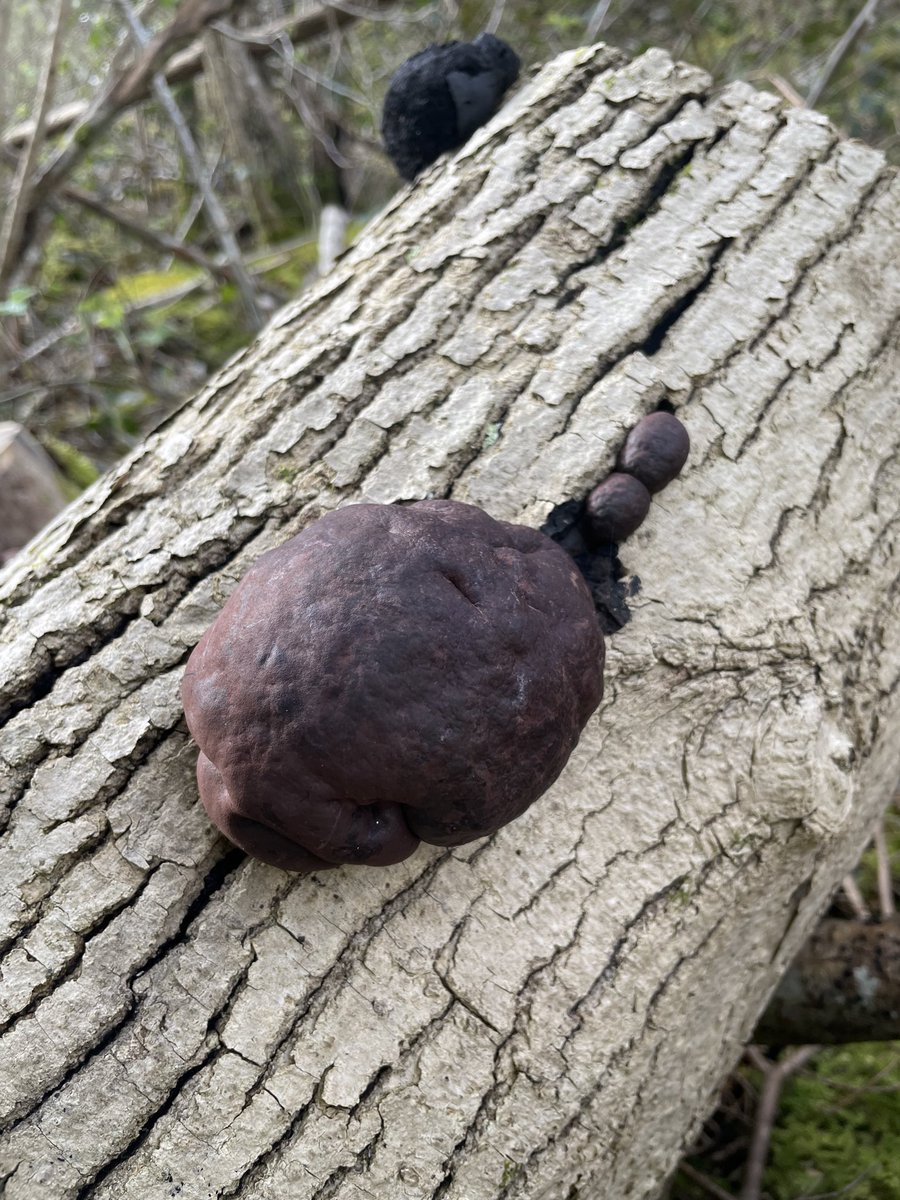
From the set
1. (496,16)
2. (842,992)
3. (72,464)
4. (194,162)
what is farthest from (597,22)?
(842,992)

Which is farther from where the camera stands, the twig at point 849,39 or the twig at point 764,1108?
the twig at point 849,39

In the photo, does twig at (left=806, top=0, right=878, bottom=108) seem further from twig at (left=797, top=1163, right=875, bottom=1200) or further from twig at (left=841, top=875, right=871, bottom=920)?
twig at (left=797, top=1163, right=875, bottom=1200)

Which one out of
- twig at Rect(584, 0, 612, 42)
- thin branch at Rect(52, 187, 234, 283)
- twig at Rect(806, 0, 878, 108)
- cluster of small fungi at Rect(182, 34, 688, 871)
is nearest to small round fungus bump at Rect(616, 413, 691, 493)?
cluster of small fungi at Rect(182, 34, 688, 871)

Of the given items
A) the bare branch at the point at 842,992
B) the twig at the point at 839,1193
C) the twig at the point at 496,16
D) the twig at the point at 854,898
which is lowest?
the twig at the point at 854,898

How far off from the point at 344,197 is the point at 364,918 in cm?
688

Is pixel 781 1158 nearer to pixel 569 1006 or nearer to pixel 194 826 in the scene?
pixel 569 1006

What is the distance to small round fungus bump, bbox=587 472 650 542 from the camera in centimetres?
158

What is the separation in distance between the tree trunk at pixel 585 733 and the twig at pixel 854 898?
3.23ft

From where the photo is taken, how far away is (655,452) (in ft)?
5.33

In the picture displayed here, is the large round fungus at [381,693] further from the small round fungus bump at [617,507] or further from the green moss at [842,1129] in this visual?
the green moss at [842,1129]

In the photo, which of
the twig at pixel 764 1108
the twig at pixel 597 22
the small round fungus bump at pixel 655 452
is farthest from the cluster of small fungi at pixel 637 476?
the twig at pixel 597 22

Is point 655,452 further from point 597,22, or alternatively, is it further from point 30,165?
point 597,22

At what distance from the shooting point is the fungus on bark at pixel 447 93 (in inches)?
86.4

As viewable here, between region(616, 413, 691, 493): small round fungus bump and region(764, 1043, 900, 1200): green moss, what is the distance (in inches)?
76.7
